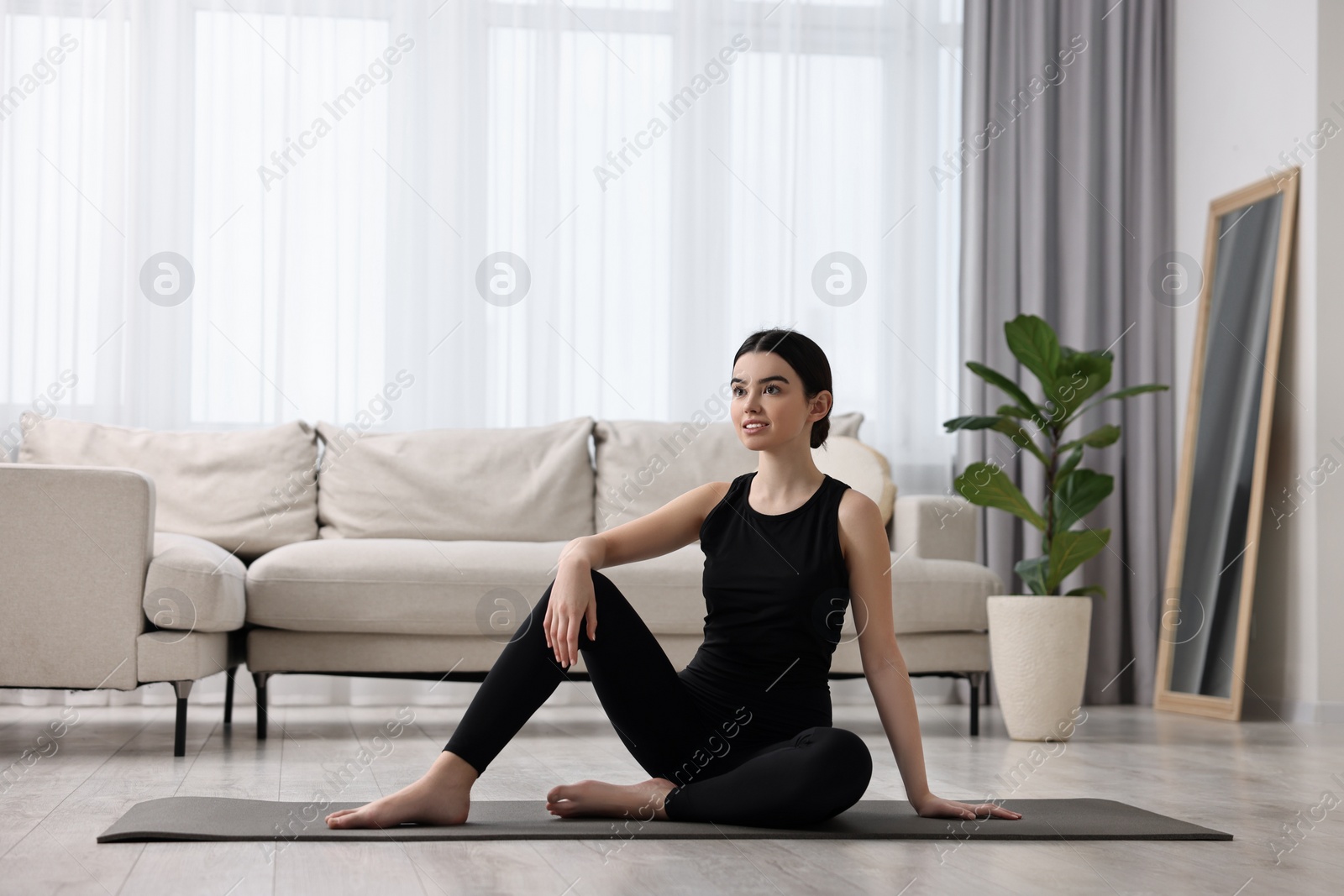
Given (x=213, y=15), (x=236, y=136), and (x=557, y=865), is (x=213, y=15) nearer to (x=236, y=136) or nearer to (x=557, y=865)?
(x=236, y=136)

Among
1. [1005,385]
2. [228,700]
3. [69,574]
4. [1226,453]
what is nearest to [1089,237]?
[1226,453]

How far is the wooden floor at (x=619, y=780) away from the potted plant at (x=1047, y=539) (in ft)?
0.42

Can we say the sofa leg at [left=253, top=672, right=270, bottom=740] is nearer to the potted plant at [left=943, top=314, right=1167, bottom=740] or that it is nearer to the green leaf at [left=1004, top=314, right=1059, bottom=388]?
the potted plant at [left=943, top=314, right=1167, bottom=740]

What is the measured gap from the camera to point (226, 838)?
5.24ft

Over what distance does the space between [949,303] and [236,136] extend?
7.73ft

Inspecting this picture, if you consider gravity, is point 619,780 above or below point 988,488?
below

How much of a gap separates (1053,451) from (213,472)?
2301mm

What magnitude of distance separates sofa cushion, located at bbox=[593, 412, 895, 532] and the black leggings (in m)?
1.84

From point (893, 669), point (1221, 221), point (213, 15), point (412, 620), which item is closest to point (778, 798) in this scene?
point (893, 669)

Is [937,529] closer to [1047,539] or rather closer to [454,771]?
[1047,539]

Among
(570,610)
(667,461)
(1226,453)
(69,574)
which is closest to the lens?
(570,610)

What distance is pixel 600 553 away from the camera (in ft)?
5.70

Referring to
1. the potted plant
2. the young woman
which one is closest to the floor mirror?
the potted plant

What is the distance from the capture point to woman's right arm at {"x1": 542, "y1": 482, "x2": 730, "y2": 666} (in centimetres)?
161
